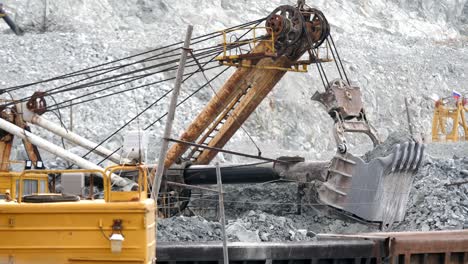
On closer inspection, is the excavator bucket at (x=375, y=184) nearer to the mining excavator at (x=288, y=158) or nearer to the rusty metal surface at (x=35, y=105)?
the mining excavator at (x=288, y=158)

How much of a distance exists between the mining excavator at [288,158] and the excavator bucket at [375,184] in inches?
0.6

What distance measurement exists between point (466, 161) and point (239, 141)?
10.9 m

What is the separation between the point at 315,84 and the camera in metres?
36.6

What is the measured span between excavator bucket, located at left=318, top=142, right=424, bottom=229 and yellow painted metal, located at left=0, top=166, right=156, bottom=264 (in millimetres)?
8158

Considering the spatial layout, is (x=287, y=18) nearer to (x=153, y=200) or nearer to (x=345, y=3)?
(x=153, y=200)

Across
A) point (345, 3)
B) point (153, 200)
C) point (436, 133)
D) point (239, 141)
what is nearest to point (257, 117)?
point (239, 141)

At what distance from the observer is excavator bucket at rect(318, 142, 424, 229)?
16.8 m

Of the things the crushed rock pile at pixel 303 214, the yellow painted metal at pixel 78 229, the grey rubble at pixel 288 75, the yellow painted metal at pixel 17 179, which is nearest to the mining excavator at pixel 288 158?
the crushed rock pile at pixel 303 214

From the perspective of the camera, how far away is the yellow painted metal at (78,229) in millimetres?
9008

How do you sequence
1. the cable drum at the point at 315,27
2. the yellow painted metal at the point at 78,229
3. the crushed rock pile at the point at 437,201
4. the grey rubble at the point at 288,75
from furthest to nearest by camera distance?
the grey rubble at the point at 288,75 → the cable drum at the point at 315,27 → the crushed rock pile at the point at 437,201 → the yellow painted metal at the point at 78,229

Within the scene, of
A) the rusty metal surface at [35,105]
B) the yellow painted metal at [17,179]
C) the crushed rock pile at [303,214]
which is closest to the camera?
the yellow painted metal at [17,179]

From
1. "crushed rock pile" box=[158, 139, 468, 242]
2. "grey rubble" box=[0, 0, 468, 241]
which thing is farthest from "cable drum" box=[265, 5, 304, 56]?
"grey rubble" box=[0, 0, 468, 241]

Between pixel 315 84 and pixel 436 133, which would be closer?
pixel 436 133

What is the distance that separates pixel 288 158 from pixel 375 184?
2.04 metres
